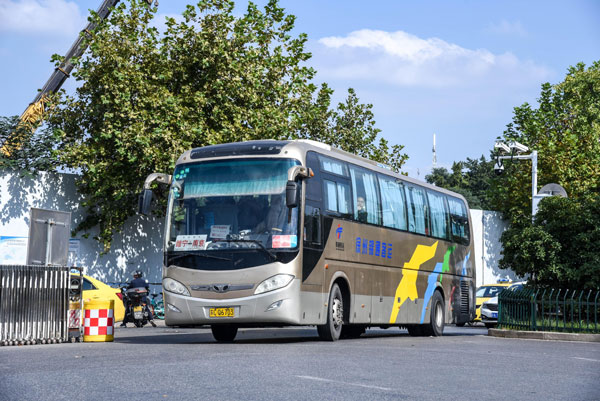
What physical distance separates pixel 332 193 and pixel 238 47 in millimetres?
14426

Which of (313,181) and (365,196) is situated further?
(365,196)

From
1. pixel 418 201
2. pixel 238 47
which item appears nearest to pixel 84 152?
pixel 238 47

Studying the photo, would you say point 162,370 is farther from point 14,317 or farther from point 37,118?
point 37,118

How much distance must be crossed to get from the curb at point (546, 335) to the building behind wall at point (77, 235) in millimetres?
14814

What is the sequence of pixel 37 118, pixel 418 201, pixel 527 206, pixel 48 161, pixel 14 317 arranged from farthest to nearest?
pixel 527 206
pixel 37 118
pixel 48 161
pixel 418 201
pixel 14 317

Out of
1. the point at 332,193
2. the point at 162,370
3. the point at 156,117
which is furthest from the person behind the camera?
the point at 156,117

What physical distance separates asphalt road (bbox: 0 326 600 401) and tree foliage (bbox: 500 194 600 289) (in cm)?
707

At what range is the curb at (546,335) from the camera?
65.4ft

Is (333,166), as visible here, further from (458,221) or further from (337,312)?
(458,221)

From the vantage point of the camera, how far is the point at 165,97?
29.5m

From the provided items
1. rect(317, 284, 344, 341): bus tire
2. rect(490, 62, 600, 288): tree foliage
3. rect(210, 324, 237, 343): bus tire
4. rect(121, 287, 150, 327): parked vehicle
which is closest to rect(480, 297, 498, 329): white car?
rect(490, 62, 600, 288): tree foliage

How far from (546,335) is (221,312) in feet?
26.6

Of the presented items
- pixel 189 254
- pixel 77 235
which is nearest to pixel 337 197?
pixel 189 254

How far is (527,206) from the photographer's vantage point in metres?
45.8
